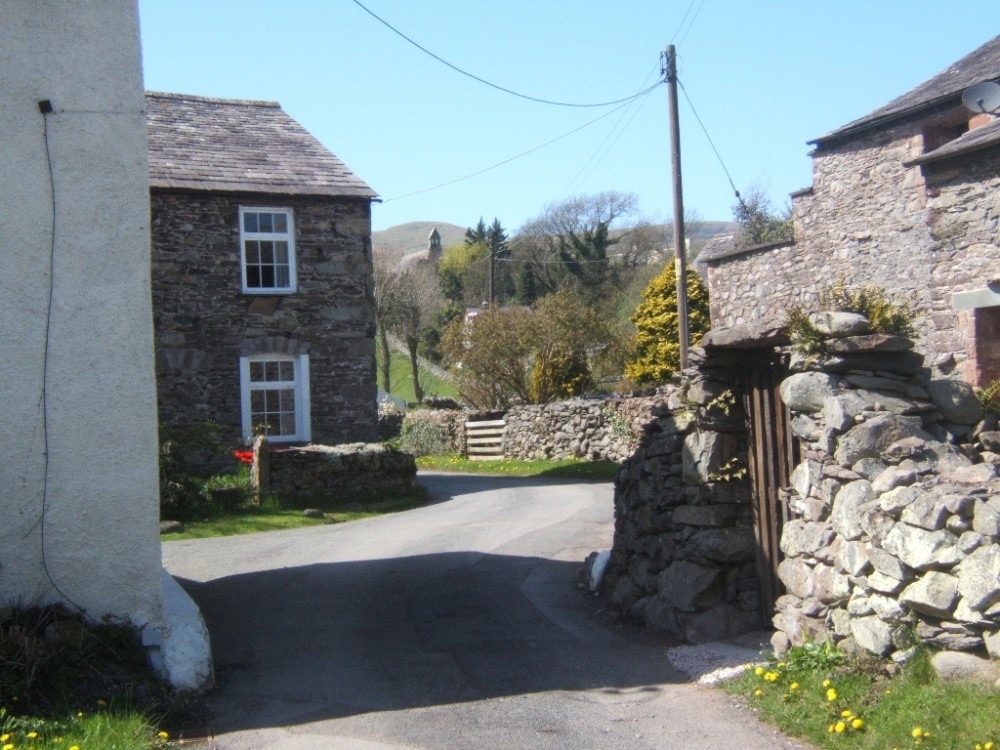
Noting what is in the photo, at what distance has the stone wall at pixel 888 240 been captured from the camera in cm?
1272

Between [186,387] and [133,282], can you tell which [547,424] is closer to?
[186,387]

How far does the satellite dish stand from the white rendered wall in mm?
9382

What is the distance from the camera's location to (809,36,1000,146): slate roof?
55.3 feet

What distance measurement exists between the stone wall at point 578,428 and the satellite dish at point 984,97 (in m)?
11.2

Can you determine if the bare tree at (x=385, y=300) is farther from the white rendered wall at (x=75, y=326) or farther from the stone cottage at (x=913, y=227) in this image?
the white rendered wall at (x=75, y=326)

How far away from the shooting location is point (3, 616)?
22.6 ft

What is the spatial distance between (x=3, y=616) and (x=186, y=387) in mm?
13250

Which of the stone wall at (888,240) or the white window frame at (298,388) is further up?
the stone wall at (888,240)

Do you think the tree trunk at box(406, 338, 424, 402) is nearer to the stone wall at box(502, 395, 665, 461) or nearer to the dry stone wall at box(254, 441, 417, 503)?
the stone wall at box(502, 395, 665, 461)

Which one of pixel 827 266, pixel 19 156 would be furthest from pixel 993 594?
pixel 827 266

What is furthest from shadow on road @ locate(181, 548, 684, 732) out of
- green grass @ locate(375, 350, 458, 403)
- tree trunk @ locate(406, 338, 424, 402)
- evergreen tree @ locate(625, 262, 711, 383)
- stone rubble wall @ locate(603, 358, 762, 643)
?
green grass @ locate(375, 350, 458, 403)

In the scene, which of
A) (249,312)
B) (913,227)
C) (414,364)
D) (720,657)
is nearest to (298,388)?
(249,312)

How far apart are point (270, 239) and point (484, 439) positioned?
37.5 ft

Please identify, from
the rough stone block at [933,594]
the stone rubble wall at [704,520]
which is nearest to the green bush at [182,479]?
the stone rubble wall at [704,520]
